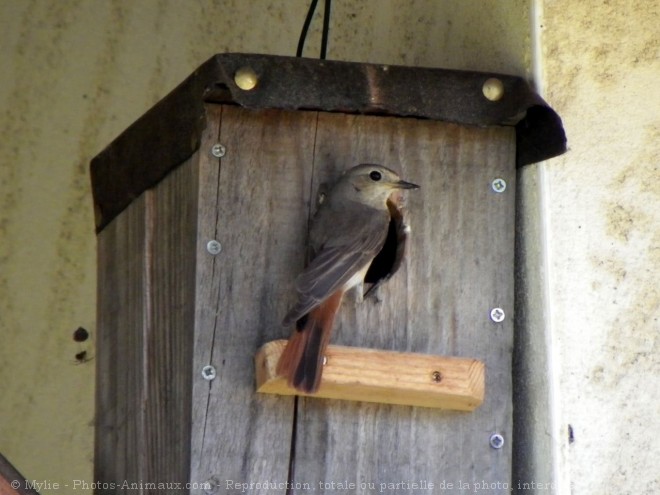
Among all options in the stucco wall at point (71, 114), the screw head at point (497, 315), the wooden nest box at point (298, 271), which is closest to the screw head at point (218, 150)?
the wooden nest box at point (298, 271)

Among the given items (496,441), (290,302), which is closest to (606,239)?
(496,441)

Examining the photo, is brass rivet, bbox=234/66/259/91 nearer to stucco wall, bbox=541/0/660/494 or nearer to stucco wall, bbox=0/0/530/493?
stucco wall, bbox=541/0/660/494

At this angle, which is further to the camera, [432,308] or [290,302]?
[432,308]

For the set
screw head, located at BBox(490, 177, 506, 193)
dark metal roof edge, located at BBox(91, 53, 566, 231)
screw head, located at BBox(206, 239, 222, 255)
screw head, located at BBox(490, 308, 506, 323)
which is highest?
dark metal roof edge, located at BBox(91, 53, 566, 231)

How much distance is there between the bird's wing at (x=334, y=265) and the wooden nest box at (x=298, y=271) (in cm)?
9

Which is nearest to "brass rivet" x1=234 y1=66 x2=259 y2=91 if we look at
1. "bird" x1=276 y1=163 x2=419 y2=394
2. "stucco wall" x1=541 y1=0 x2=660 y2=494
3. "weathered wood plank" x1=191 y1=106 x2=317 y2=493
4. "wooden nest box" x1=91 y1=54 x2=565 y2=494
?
"wooden nest box" x1=91 y1=54 x2=565 y2=494

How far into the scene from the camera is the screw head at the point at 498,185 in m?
4.48

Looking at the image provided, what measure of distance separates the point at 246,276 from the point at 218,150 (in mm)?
349

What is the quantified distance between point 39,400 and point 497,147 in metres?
1.77

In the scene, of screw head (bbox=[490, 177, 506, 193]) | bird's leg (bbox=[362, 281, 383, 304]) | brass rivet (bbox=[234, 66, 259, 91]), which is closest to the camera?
brass rivet (bbox=[234, 66, 259, 91])

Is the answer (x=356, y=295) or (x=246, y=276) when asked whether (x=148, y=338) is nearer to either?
(x=246, y=276)

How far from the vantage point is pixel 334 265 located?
4.23 meters

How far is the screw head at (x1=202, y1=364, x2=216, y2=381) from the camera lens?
13.6 ft

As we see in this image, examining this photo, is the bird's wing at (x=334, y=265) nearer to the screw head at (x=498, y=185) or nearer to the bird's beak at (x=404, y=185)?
the bird's beak at (x=404, y=185)
